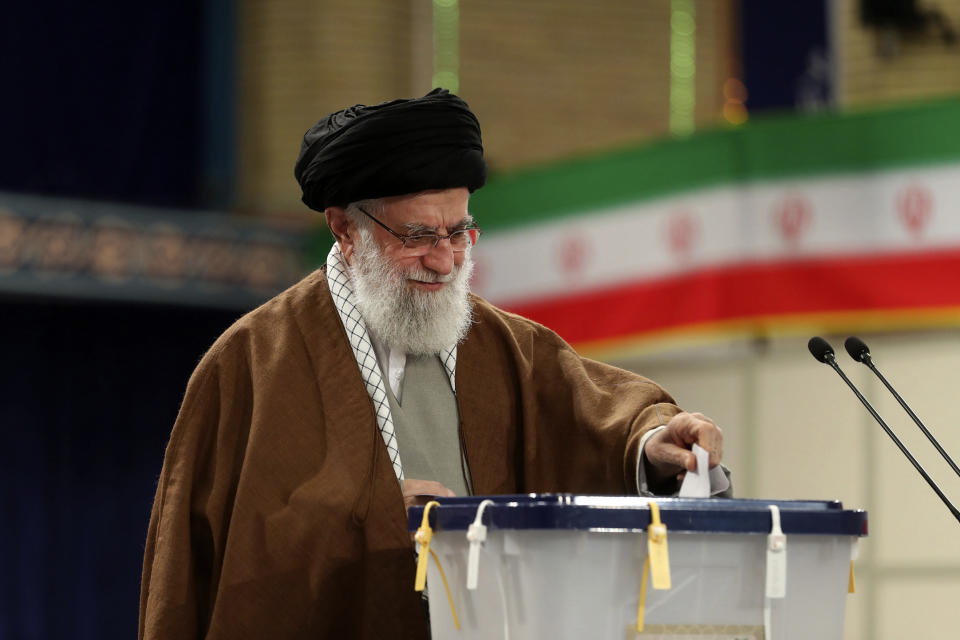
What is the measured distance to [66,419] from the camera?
833 centimetres

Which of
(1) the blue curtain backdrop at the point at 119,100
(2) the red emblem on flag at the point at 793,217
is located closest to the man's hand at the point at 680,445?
(2) the red emblem on flag at the point at 793,217

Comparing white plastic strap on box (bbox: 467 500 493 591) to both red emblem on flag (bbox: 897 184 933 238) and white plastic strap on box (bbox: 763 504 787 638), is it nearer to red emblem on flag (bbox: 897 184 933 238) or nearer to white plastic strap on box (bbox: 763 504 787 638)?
white plastic strap on box (bbox: 763 504 787 638)

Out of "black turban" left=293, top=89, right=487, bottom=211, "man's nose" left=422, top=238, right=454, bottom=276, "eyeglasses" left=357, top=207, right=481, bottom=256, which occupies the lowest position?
"man's nose" left=422, top=238, right=454, bottom=276

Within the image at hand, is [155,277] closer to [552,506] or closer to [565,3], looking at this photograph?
[565,3]

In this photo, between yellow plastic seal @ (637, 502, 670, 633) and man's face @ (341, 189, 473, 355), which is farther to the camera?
man's face @ (341, 189, 473, 355)

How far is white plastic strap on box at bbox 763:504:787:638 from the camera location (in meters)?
1.88

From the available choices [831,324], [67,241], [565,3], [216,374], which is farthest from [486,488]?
[565,3]

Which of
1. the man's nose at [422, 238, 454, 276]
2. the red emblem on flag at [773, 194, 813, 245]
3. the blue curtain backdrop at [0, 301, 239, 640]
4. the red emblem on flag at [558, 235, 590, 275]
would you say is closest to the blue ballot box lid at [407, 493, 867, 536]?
the man's nose at [422, 238, 454, 276]

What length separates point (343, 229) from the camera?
8.84 ft

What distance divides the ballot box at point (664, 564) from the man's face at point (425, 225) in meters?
0.72

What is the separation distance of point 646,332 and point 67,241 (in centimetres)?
322

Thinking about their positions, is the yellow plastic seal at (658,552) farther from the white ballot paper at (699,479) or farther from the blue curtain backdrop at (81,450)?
the blue curtain backdrop at (81,450)

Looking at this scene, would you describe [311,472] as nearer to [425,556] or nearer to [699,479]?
[425,556]

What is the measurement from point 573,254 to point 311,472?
4355mm
